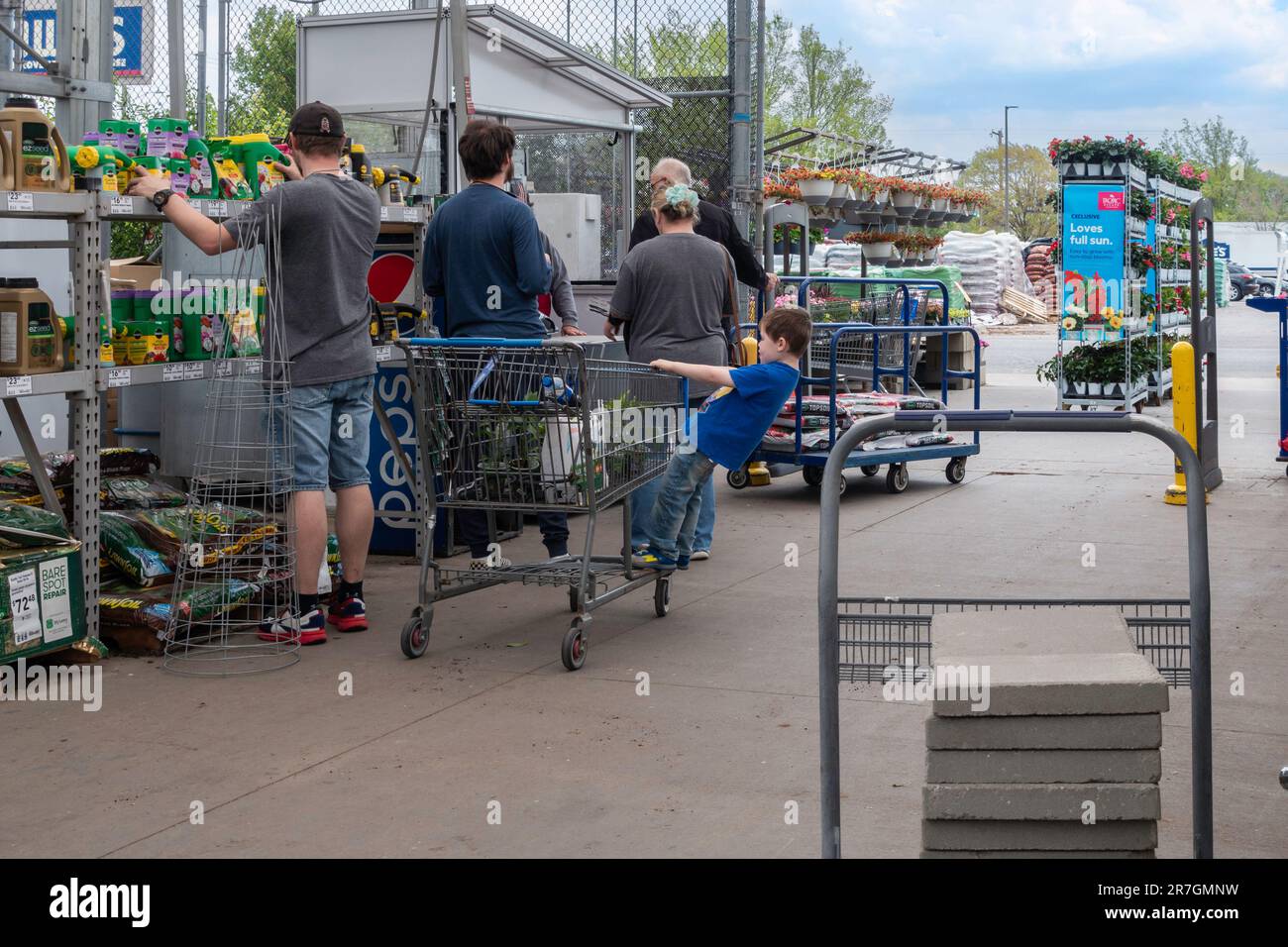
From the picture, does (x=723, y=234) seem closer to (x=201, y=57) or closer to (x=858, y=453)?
(x=858, y=453)

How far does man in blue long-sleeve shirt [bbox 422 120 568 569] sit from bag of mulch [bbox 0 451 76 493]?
1.77 m

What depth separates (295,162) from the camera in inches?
240

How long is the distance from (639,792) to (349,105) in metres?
7.29

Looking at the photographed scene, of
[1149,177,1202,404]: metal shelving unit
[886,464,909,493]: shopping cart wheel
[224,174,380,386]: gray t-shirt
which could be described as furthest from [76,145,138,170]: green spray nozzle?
[1149,177,1202,404]: metal shelving unit

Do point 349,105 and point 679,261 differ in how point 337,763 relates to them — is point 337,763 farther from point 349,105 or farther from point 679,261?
point 349,105

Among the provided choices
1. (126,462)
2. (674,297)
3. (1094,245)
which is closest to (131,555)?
(126,462)

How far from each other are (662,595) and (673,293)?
1.60 meters

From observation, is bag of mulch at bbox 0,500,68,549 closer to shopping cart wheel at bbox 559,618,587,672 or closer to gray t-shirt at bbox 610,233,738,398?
shopping cart wheel at bbox 559,618,587,672

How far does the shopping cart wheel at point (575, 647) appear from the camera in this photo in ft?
18.1

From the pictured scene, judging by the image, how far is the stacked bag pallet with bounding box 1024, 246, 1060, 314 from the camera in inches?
1629

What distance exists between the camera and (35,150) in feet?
17.8

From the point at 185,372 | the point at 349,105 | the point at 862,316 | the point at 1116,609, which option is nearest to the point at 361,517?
the point at 185,372

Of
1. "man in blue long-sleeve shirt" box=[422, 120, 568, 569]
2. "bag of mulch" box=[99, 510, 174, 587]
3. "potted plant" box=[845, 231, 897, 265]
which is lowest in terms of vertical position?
"bag of mulch" box=[99, 510, 174, 587]

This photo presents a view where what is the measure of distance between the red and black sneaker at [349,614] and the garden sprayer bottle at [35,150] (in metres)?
1.97
